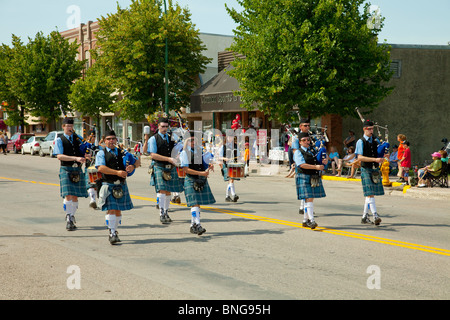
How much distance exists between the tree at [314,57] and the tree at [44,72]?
28177mm

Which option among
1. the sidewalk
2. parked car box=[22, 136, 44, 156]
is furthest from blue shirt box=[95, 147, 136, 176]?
parked car box=[22, 136, 44, 156]

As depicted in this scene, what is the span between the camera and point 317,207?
1297cm

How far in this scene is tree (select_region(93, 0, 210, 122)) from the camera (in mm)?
32312

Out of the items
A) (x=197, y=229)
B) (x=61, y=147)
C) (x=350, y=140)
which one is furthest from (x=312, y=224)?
(x=350, y=140)

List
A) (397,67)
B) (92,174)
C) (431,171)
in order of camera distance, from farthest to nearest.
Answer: (397,67), (431,171), (92,174)

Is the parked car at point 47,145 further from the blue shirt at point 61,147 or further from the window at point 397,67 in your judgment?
the blue shirt at point 61,147

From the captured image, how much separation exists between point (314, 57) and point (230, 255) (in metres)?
15.1

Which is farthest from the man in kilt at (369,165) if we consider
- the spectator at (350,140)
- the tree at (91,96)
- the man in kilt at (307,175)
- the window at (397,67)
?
the tree at (91,96)

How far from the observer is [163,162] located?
1080 centimetres

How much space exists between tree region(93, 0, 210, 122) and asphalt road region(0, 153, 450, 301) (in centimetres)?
2057

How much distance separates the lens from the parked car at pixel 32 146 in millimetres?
38156

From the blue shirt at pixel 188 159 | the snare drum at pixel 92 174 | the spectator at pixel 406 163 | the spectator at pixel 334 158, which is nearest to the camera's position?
the blue shirt at pixel 188 159

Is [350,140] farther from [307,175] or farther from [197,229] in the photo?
[197,229]
